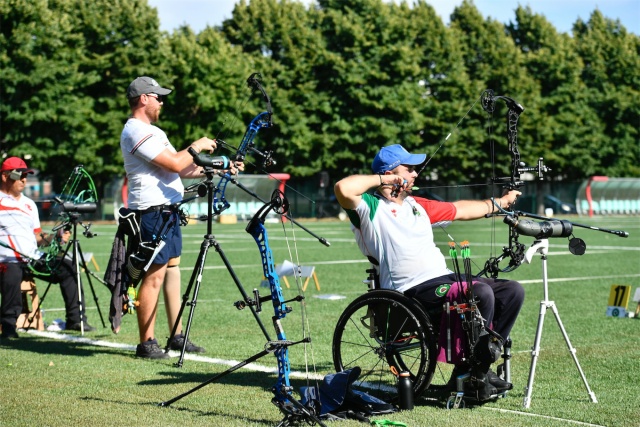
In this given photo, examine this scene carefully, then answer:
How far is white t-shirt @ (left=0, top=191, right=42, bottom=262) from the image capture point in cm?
982

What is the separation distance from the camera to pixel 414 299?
634 centimetres

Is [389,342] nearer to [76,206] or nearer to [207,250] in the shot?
[207,250]

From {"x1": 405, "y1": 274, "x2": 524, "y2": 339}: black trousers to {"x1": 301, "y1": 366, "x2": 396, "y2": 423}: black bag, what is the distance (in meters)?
0.82

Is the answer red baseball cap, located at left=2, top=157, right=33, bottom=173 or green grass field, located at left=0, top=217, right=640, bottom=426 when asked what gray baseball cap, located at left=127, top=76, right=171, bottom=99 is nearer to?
green grass field, located at left=0, top=217, right=640, bottom=426

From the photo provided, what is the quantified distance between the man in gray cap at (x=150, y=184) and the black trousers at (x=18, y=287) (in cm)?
185

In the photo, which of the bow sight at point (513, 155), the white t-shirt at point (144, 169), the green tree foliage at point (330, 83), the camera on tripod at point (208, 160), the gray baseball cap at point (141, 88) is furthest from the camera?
the green tree foliage at point (330, 83)

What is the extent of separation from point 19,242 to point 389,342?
485 centimetres

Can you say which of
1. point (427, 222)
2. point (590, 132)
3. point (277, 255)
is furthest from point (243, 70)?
point (427, 222)

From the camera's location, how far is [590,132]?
64875 mm

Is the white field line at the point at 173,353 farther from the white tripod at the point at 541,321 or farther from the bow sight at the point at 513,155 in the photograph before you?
the bow sight at the point at 513,155

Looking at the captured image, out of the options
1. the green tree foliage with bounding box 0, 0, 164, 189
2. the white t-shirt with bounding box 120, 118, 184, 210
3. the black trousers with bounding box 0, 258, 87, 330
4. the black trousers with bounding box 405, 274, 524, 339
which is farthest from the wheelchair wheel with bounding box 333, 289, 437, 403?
the green tree foliage with bounding box 0, 0, 164, 189

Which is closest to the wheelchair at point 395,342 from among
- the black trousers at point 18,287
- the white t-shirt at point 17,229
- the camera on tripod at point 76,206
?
the camera on tripod at point 76,206

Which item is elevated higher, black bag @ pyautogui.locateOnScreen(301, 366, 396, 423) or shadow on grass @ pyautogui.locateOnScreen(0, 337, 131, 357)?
black bag @ pyautogui.locateOnScreen(301, 366, 396, 423)

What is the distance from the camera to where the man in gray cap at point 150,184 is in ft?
26.2
